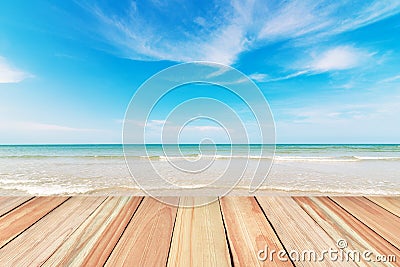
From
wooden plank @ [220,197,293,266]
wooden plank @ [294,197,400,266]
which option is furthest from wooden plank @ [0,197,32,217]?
wooden plank @ [294,197,400,266]

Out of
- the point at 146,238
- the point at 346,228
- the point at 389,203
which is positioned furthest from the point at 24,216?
the point at 389,203

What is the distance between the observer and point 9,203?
134 cm

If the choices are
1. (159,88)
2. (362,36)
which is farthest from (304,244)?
(362,36)

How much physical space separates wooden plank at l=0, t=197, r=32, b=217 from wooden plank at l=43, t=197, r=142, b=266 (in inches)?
18.4

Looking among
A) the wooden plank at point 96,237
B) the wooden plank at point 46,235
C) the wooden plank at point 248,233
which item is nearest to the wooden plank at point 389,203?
the wooden plank at point 248,233

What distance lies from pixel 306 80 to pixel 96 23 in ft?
40.9

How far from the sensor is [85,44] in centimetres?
1341

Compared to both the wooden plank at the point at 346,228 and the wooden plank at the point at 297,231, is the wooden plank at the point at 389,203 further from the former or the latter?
the wooden plank at the point at 297,231

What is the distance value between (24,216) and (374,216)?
68.9 inches

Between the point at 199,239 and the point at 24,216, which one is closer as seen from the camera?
the point at 199,239

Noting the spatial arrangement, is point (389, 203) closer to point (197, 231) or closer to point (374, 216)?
point (374, 216)

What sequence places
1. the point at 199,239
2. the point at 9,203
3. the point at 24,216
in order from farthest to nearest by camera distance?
the point at 9,203, the point at 24,216, the point at 199,239

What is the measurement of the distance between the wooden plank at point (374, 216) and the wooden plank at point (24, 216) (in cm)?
154

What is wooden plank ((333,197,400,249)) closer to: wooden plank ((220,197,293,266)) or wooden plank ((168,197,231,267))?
wooden plank ((220,197,293,266))
